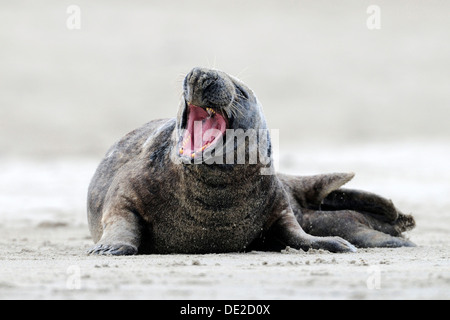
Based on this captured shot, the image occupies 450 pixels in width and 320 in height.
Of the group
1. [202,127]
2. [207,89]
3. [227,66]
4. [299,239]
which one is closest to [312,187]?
[299,239]

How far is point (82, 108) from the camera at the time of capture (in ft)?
89.8

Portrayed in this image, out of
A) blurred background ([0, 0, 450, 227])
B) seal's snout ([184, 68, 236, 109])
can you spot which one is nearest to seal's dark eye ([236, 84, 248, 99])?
seal's snout ([184, 68, 236, 109])

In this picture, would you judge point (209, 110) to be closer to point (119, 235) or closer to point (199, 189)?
point (199, 189)

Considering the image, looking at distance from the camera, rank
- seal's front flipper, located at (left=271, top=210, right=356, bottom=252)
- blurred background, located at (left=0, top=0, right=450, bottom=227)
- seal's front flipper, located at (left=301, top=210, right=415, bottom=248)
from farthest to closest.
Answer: blurred background, located at (left=0, top=0, right=450, bottom=227) → seal's front flipper, located at (left=301, top=210, right=415, bottom=248) → seal's front flipper, located at (left=271, top=210, right=356, bottom=252)

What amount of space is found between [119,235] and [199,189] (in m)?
0.67

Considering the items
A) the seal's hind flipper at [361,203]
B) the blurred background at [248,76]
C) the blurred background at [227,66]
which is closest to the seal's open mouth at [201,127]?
the seal's hind flipper at [361,203]

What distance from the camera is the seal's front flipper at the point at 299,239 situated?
7.09m

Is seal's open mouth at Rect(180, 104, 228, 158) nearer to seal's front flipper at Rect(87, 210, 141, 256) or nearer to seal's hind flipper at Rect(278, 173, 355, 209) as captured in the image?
seal's front flipper at Rect(87, 210, 141, 256)

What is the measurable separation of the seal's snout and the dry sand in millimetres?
337

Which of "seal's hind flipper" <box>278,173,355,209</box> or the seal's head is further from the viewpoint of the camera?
"seal's hind flipper" <box>278,173,355,209</box>

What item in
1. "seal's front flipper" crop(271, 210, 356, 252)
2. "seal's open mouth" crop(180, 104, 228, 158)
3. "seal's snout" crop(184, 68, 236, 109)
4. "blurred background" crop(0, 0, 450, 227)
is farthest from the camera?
"blurred background" crop(0, 0, 450, 227)

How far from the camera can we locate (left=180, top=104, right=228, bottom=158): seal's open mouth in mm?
6609

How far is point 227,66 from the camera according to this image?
30219 mm

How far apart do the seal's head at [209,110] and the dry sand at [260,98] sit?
335 millimetres
